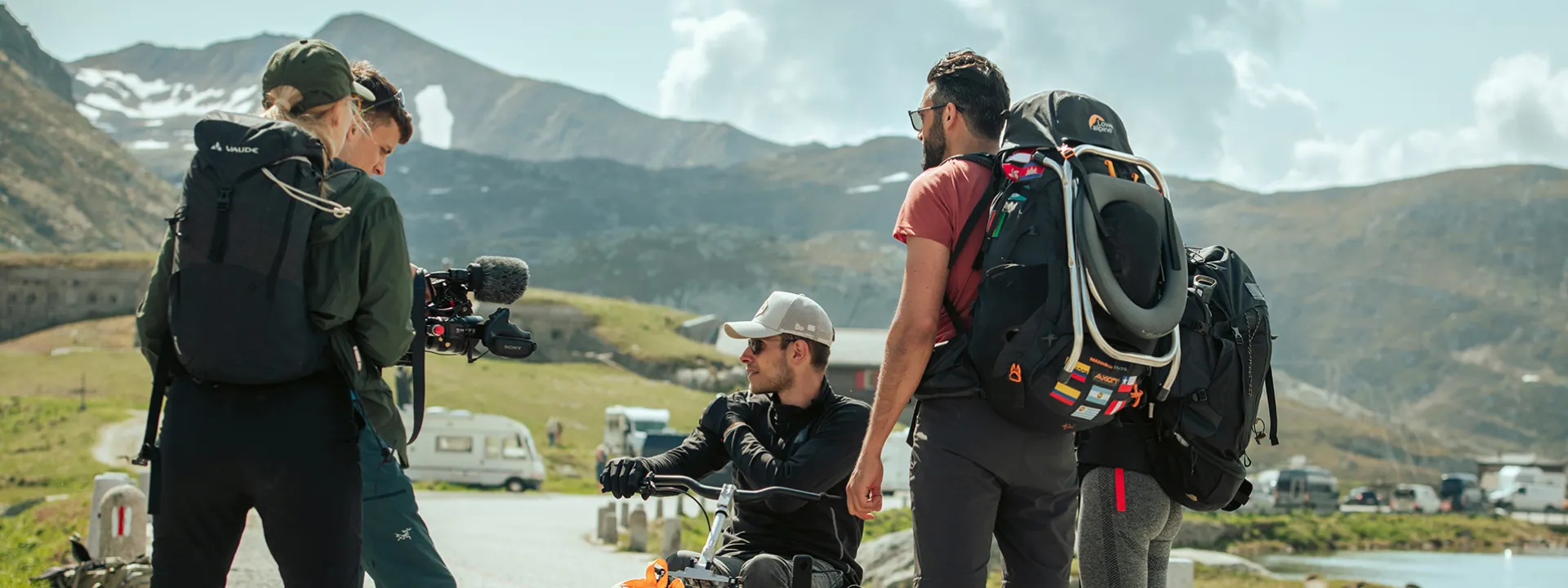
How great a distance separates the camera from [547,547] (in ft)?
55.0

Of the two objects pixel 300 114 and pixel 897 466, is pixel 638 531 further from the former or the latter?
pixel 897 466

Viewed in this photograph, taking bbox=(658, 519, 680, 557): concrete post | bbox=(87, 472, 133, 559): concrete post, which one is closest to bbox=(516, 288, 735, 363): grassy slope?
bbox=(658, 519, 680, 557): concrete post

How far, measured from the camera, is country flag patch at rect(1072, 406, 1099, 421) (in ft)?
13.0

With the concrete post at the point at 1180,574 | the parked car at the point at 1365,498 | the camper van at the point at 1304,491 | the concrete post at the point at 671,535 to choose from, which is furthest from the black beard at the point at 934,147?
the parked car at the point at 1365,498

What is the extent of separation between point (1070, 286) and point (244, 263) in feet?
7.25

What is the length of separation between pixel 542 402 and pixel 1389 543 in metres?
47.1

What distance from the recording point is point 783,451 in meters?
5.04

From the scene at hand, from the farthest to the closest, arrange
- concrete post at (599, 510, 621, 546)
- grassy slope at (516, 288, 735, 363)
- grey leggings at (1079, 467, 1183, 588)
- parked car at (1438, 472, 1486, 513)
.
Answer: grassy slope at (516, 288, 735, 363)
parked car at (1438, 472, 1486, 513)
concrete post at (599, 510, 621, 546)
grey leggings at (1079, 467, 1183, 588)

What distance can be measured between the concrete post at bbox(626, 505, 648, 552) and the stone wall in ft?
310

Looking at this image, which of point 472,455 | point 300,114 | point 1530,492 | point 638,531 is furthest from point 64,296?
point 300,114

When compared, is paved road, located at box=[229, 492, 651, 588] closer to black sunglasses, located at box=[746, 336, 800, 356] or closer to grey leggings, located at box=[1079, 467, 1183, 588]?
black sunglasses, located at box=[746, 336, 800, 356]

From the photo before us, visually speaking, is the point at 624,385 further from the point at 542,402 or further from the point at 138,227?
the point at 138,227

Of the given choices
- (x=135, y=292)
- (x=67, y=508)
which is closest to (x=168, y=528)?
(x=67, y=508)

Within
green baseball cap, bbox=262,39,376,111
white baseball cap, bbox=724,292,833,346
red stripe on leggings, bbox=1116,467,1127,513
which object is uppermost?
green baseball cap, bbox=262,39,376,111
